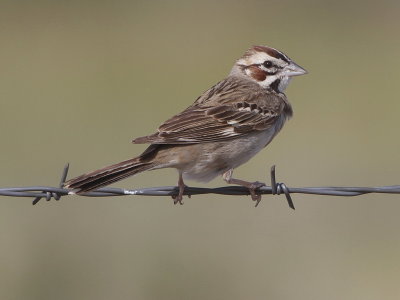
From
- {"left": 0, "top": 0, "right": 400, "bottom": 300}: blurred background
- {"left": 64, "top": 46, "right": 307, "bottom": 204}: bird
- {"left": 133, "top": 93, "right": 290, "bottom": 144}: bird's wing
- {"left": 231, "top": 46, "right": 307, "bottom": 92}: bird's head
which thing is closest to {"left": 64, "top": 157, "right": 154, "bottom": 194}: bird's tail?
{"left": 64, "top": 46, "right": 307, "bottom": 204}: bird

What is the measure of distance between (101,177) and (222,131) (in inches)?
54.6

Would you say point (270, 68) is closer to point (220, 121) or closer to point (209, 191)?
point (220, 121)

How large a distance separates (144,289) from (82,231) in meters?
1.77

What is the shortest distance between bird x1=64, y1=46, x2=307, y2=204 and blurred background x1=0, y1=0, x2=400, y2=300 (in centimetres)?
224

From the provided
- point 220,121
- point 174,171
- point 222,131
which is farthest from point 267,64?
point 174,171

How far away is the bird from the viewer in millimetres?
7492

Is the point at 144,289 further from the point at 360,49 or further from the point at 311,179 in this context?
the point at 360,49

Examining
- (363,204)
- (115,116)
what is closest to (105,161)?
(115,116)

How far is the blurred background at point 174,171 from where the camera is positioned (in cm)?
1048

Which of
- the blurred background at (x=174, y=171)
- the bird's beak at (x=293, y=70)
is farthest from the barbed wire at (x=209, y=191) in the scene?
the blurred background at (x=174, y=171)

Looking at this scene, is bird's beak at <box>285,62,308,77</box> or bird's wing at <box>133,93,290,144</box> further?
bird's beak at <box>285,62,308,77</box>

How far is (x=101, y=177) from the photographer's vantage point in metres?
7.05

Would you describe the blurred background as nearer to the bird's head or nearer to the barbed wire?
the bird's head

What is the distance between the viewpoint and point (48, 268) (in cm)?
1043
